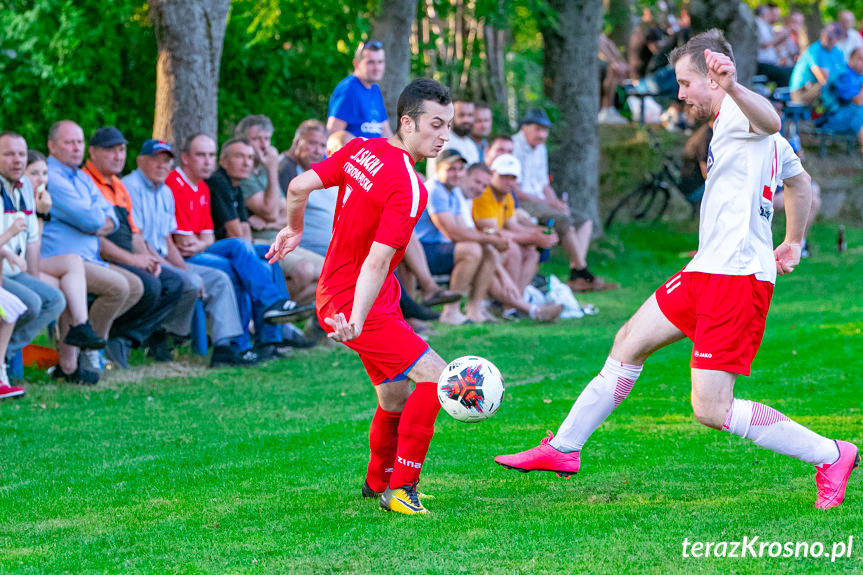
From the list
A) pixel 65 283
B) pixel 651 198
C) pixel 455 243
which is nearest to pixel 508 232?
A: pixel 455 243

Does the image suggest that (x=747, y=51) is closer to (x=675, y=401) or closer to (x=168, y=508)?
(x=675, y=401)

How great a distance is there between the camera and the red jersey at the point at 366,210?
5.05 metres

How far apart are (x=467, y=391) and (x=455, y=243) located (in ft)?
25.4

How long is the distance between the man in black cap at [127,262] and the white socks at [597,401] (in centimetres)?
513

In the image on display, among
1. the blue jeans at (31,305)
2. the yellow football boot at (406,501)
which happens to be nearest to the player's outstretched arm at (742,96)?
the yellow football boot at (406,501)

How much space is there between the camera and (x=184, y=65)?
12.1 meters

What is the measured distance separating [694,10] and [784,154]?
585 inches

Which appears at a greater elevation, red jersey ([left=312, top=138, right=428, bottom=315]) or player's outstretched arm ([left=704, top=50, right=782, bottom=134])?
player's outstretched arm ([left=704, top=50, right=782, bottom=134])

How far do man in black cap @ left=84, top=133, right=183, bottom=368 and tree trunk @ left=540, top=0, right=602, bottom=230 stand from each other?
33.0 ft

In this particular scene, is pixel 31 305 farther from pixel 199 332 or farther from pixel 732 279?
pixel 732 279

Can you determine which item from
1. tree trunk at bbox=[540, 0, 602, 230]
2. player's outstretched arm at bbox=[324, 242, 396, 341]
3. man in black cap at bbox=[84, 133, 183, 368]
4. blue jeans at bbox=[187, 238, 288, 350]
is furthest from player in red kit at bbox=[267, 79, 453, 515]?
tree trunk at bbox=[540, 0, 602, 230]

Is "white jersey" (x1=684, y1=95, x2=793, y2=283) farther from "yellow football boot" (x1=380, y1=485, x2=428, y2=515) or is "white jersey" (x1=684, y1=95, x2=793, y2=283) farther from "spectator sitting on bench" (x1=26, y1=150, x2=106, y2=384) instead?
"spectator sitting on bench" (x1=26, y1=150, x2=106, y2=384)

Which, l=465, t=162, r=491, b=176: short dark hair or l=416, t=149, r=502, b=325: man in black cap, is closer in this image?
l=416, t=149, r=502, b=325: man in black cap

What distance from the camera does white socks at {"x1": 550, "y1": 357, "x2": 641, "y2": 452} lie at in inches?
220
